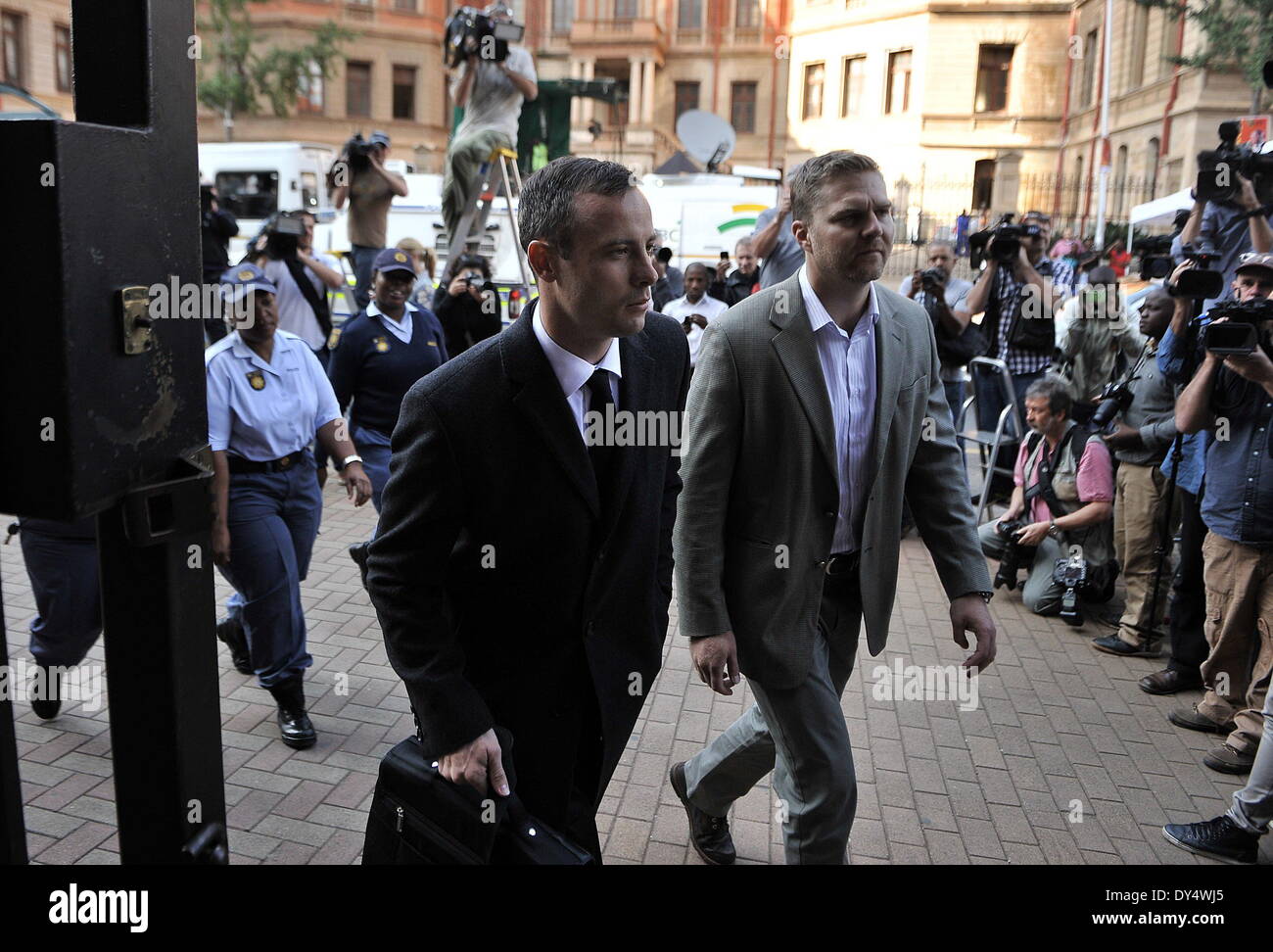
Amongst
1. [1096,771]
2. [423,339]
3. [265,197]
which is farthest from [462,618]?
[265,197]

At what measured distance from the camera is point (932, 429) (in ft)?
10.4

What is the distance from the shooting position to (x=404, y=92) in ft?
149

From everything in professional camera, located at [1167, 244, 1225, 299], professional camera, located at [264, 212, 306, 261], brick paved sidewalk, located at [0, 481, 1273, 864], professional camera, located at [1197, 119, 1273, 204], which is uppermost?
professional camera, located at [1197, 119, 1273, 204]

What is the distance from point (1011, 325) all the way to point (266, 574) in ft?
20.4

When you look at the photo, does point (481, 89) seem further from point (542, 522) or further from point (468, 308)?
Answer: point (542, 522)

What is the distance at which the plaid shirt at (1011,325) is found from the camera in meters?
8.16

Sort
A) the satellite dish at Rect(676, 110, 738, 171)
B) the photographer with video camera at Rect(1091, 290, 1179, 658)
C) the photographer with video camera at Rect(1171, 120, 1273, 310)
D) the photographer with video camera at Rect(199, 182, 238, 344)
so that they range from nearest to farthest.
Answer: the photographer with video camera at Rect(1171, 120, 1273, 310)
the photographer with video camera at Rect(1091, 290, 1179, 658)
the photographer with video camera at Rect(199, 182, 238, 344)
the satellite dish at Rect(676, 110, 738, 171)

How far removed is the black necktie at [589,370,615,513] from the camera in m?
2.36

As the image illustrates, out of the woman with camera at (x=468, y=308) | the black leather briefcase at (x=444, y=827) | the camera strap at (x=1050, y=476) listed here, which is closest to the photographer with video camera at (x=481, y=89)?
the woman with camera at (x=468, y=308)

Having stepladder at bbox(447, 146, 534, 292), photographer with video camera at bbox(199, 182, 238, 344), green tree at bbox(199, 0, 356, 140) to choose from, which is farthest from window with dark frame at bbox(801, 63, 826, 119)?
photographer with video camera at bbox(199, 182, 238, 344)

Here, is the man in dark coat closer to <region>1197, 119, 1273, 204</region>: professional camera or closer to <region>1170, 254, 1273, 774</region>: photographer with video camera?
<region>1170, 254, 1273, 774</region>: photographer with video camera

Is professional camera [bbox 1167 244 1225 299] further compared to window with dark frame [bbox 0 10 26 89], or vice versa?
window with dark frame [bbox 0 10 26 89]

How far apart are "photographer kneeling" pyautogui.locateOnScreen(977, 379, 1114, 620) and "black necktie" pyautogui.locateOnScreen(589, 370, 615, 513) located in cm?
457

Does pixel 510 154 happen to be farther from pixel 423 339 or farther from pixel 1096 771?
pixel 1096 771
